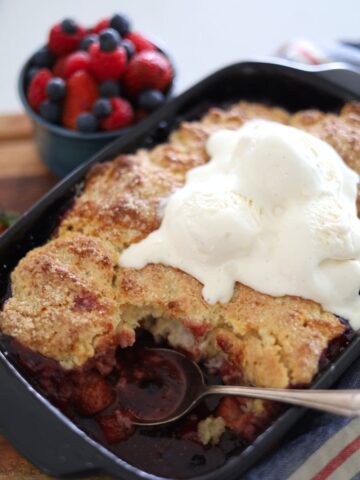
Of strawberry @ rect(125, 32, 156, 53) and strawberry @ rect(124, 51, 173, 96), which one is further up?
strawberry @ rect(125, 32, 156, 53)

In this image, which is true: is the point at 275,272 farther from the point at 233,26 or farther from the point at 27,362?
the point at 233,26

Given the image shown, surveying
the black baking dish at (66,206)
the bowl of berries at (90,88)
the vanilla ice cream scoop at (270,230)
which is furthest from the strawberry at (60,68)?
the vanilla ice cream scoop at (270,230)

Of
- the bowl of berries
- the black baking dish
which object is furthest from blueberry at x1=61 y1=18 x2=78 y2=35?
the black baking dish

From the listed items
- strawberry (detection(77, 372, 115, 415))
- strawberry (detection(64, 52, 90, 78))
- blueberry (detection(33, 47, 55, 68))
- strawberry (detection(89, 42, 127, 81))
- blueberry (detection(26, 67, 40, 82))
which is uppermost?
strawberry (detection(89, 42, 127, 81))

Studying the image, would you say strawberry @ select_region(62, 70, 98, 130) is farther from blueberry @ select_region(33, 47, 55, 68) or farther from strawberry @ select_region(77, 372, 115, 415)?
strawberry @ select_region(77, 372, 115, 415)

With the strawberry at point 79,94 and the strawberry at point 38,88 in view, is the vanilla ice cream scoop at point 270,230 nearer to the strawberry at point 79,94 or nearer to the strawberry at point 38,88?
the strawberry at point 79,94

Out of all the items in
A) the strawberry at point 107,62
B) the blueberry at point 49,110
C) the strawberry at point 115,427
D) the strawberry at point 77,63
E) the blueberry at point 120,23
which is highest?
the blueberry at point 120,23
